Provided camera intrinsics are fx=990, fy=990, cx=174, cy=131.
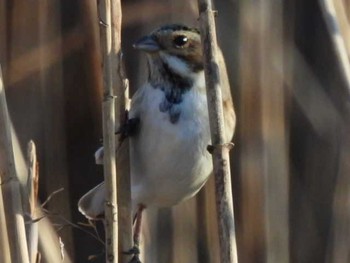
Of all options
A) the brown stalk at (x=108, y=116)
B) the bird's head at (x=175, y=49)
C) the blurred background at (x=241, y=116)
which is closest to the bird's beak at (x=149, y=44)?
the bird's head at (x=175, y=49)

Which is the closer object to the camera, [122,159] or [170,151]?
[122,159]

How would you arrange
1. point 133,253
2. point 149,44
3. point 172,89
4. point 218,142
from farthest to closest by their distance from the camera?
1. point 172,89
2. point 149,44
3. point 133,253
4. point 218,142

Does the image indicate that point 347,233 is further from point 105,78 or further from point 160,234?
point 105,78

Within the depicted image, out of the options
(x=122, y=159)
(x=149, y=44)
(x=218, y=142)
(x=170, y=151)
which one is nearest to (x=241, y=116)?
(x=170, y=151)

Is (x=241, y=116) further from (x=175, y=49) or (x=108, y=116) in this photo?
(x=108, y=116)

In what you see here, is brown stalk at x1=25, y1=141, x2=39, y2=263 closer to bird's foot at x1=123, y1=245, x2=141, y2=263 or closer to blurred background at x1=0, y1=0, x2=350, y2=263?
bird's foot at x1=123, y1=245, x2=141, y2=263

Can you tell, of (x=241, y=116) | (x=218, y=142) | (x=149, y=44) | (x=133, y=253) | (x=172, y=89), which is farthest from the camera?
(x=241, y=116)

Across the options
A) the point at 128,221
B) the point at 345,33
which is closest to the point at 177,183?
the point at 128,221
